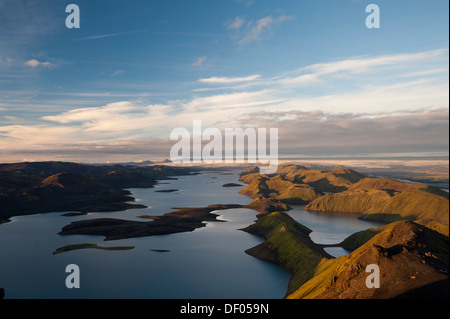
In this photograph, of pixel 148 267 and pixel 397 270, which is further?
pixel 148 267

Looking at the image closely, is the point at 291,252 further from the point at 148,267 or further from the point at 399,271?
the point at 399,271

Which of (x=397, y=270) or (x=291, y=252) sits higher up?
(x=397, y=270)

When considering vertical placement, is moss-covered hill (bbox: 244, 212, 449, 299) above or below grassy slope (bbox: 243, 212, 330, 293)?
above

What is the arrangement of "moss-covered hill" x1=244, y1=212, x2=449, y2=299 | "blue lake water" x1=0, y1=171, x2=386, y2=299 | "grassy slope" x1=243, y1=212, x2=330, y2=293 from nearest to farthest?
"moss-covered hill" x1=244, y1=212, x2=449, y2=299 → "blue lake water" x1=0, y1=171, x2=386, y2=299 → "grassy slope" x1=243, y1=212, x2=330, y2=293

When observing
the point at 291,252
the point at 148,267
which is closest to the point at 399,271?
the point at 291,252

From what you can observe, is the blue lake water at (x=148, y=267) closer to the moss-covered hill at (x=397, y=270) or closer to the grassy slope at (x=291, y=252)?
the grassy slope at (x=291, y=252)

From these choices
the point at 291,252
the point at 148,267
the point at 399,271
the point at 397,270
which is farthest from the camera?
the point at 291,252

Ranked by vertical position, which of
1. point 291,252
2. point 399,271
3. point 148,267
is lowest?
point 148,267

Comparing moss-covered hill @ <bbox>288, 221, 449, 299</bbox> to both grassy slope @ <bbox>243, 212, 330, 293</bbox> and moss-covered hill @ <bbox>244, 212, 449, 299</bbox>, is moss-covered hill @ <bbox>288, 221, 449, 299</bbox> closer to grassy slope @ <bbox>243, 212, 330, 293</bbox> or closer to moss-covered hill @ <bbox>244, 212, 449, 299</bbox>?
moss-covered hill @ <bbox>244, 212, 449, 299</bbox>

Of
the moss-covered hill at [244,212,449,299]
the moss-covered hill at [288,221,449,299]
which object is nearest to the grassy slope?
the moss-covered hill at [244,212,449,299]

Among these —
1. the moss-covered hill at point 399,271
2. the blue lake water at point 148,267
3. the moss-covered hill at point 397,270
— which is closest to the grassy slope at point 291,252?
the blue lake water at point 148,267
